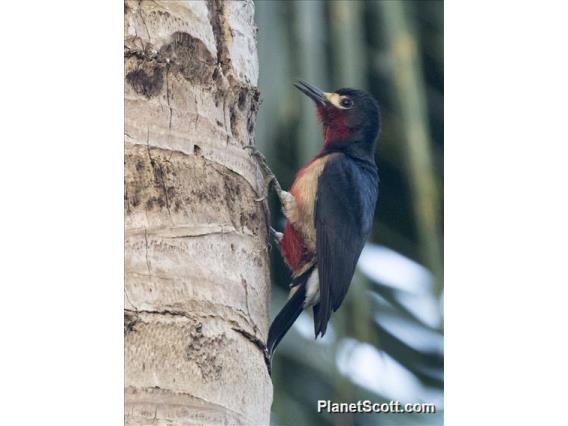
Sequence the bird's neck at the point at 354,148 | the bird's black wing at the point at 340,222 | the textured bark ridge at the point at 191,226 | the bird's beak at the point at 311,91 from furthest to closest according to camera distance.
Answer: the bird's neck at the point at 354,148, the bird's beak at the point at 311,91, the bird's black wing at the point at 340,222, the textured bark ridge at the point at 191,226

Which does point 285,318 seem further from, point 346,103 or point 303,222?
point 346,103

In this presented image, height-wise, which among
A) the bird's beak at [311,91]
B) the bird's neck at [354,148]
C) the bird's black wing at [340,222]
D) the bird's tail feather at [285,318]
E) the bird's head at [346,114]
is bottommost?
the bird's tail feather at [285,318]

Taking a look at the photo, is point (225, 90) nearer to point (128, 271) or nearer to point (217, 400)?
point (128, 271)

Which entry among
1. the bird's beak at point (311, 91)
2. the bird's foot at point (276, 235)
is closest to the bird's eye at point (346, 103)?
the bird's beak at point (311, 91)

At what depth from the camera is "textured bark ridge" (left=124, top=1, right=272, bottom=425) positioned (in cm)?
340

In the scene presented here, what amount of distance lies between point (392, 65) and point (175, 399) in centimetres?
180

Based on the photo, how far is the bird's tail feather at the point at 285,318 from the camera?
13.0 ft

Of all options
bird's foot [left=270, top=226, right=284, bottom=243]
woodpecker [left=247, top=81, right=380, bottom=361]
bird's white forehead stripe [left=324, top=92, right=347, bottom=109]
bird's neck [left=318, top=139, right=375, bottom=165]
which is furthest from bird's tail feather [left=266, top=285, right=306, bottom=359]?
bird's white forehead stripe [left=324, top=92, right=347, bottom=109]

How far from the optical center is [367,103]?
181 inches

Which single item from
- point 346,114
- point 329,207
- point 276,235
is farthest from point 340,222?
point 346,114

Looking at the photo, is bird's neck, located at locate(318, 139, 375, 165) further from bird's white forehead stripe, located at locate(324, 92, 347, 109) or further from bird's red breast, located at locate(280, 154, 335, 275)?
bird's white forehead stripe, located at locate(324, 92, 347, 109)

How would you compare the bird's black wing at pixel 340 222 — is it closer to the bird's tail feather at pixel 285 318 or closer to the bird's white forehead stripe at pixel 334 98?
the bird's tail feather at pixel 285 318

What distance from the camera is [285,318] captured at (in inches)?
166

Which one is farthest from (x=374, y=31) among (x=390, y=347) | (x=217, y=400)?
(x=217, y=400)
